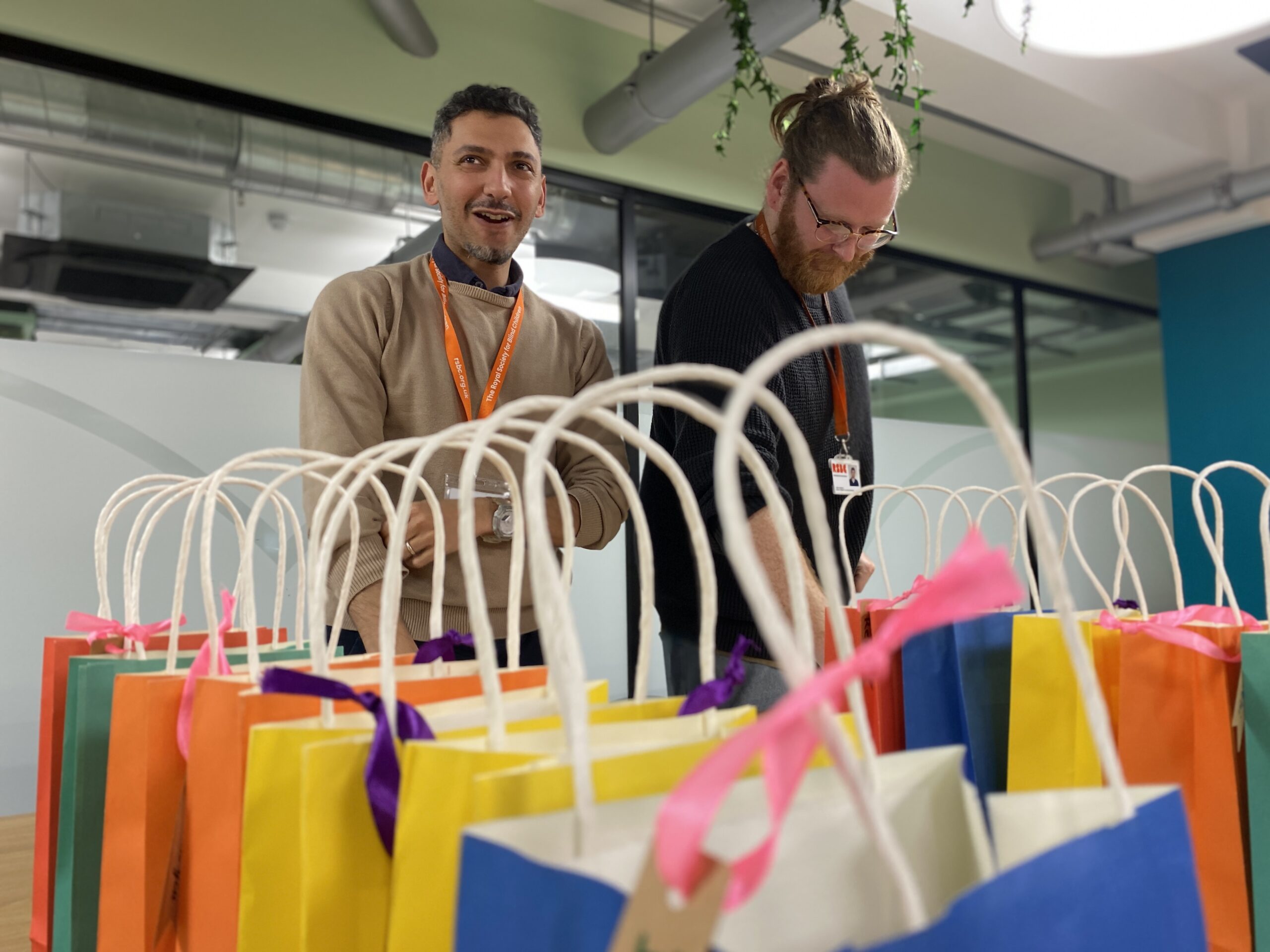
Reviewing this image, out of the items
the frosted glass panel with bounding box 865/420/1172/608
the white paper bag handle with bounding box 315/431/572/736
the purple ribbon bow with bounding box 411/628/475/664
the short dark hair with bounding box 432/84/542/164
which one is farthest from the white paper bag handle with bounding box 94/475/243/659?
the frosted glass panel with bounding box 865/420/1172/608

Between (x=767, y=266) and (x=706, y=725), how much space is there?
92cm

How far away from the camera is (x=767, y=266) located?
1.39 metres

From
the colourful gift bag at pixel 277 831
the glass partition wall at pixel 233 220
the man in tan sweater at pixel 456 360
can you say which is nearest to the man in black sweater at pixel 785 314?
the man in tan sweater at pixel 456 360

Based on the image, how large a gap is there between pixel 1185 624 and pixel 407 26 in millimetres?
2583

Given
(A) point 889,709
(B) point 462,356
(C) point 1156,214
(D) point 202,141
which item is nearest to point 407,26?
(D) point 202,141

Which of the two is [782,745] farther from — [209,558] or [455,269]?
[455,269]

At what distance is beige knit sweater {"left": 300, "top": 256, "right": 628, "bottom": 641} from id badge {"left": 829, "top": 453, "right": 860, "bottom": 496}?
1.03 feet

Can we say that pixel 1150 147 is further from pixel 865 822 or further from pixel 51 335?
pixel 865 822

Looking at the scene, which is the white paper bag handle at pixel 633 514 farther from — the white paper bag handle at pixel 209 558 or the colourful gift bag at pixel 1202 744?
the colourful gift bag at pixel 1202 744

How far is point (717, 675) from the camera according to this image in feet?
4.44

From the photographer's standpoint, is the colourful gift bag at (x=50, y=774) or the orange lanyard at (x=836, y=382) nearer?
the colourful gift bag at (x=50, y=774)

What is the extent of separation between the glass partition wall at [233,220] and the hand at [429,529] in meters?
1.49

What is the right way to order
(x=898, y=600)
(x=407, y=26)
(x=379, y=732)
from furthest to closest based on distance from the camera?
1. (x=407, y=26)
2. (x=898, y=600)
3. (x=379, y=732)

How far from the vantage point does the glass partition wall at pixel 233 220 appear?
2340 mm
